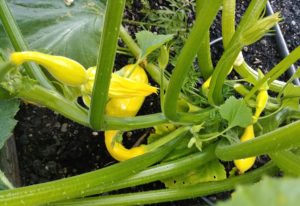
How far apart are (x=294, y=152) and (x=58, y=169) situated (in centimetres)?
77

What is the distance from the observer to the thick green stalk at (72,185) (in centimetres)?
118

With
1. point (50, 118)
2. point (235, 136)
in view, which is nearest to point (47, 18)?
point (50, 118)

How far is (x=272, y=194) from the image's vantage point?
1.73 ft

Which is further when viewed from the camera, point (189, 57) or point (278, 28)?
point (278, 28)

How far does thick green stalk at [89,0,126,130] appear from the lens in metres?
0.97

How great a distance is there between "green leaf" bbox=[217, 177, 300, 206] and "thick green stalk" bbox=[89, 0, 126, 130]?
508 mm

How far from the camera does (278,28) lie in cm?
207

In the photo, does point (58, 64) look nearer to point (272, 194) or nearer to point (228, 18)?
point (228, 18)

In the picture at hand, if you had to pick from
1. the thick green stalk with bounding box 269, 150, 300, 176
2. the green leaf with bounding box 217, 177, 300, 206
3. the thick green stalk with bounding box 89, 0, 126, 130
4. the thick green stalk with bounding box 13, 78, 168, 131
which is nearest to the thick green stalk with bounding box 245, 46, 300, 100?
the thick green stalk with bounding box 269, 150, 300, 176

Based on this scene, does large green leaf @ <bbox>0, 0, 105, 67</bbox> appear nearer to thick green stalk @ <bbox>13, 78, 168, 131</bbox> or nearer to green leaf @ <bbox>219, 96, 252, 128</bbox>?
thick green stalk @ <bbox>13, 78, 168, 131</bbox>

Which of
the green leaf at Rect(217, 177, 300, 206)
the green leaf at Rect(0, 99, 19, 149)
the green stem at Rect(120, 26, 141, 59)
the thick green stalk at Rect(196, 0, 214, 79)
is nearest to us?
the green leaf at Rect(217, 177, 300, 206)

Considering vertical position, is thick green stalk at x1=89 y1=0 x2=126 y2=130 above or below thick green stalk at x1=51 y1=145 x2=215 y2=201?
above

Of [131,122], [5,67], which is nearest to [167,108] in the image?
[131,122]

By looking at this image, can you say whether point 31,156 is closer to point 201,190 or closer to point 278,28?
point 201,190
